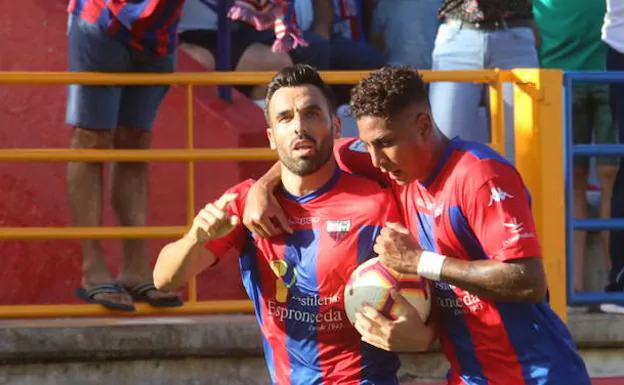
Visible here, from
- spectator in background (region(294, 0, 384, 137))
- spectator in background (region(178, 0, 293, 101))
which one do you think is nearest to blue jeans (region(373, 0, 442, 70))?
spectator in background (region(294, 0, 384, 137))

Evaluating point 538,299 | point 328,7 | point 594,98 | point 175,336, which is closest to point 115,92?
point 175,336

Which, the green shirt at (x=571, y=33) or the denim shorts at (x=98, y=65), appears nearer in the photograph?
the denim shorts at (x=98, y=65)

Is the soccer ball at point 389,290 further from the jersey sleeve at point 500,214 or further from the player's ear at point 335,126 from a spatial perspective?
the player's ear at point 335,126

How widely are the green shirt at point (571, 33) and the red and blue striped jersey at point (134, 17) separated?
2.09 meters

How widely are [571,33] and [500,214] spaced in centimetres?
349

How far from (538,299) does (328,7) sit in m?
4.29

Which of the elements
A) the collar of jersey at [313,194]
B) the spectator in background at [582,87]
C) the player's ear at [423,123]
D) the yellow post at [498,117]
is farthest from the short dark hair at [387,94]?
the spectator in background at [582,87]

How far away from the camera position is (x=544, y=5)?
873 cm

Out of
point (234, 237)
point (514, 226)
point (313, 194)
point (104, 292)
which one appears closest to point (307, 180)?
point (313, 194)

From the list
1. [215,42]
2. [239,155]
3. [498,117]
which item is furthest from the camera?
[215,42]

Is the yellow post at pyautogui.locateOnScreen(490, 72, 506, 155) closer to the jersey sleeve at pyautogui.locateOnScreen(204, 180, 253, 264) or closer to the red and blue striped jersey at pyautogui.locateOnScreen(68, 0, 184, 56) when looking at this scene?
the red and blue striped jersey at pyautogui.locateOnScreen(68, 0, 184, 56)

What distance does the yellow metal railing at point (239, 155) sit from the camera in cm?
766

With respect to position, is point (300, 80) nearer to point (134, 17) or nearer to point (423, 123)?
point (423, 123)

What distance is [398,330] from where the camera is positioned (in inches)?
219
